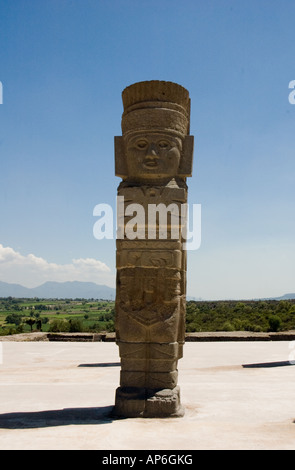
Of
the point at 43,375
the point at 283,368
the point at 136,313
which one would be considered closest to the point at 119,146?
the point at 136,313

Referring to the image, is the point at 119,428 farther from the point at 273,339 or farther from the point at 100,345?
the point at 273,339

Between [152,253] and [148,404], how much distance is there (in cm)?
214

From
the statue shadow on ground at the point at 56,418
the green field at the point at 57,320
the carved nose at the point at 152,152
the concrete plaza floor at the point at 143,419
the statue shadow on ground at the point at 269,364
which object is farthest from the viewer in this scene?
the green field at the point at 57,320

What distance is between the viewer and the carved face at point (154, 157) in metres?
6.15

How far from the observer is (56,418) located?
5.84 meters

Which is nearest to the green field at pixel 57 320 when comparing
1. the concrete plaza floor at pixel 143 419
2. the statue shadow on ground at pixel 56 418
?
the concrete plaza floor at pixel 143 419

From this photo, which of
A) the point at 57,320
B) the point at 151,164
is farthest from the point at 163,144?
the point at 57,320

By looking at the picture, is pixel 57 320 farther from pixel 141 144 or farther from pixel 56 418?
pixel 141 144

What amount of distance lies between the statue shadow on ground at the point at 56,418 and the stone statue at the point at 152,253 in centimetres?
39

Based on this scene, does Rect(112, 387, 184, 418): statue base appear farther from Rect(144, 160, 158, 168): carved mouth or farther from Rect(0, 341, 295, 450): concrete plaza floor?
Rect(144, 160, 158, 168): carved mouth

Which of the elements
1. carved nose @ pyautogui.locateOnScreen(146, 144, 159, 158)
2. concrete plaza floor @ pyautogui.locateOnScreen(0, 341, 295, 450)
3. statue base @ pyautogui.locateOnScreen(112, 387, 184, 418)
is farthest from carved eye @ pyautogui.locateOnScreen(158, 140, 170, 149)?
concrete plaza floor @ pyautogui.locateOnScreen(0, 341, 295, 450)

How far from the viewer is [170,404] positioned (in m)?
5.64

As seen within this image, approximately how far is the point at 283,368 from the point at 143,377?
5245 mm

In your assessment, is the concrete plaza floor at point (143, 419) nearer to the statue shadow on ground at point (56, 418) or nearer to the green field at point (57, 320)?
the statue shadow on ground at point (56, 418)
